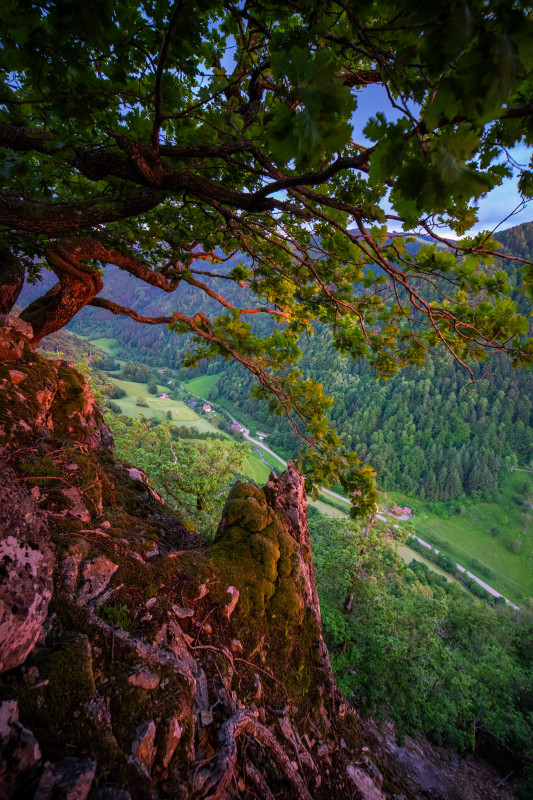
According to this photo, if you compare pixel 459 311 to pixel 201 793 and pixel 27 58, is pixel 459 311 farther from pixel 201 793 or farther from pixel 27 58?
pixel 201 793

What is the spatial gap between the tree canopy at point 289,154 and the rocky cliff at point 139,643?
1.76 meters

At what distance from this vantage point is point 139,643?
2414 mm

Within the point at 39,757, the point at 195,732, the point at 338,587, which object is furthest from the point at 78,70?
the point at 338,587

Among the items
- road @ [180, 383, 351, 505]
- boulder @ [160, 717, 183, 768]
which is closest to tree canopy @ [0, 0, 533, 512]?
boulder @ [160, 717, 183, 768]

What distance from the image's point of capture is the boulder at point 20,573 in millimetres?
1714

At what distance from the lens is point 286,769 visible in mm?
2525

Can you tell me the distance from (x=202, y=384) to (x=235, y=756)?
468 feet

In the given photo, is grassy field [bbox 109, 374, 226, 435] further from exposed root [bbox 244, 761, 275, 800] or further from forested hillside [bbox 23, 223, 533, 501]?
exposed root [bbox 244, 761, 275, 800]

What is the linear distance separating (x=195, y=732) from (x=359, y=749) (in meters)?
3.15

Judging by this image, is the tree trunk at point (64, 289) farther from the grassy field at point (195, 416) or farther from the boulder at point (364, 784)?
the grassy field at point (195, 416)

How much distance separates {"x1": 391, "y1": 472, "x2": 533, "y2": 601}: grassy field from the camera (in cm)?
5997

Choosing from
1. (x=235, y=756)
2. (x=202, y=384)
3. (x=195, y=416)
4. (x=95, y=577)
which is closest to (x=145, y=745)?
(x=235, y=756)

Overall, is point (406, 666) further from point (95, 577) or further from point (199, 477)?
point (95, 577)

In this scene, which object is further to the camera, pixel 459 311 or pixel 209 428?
pixel 209 428
